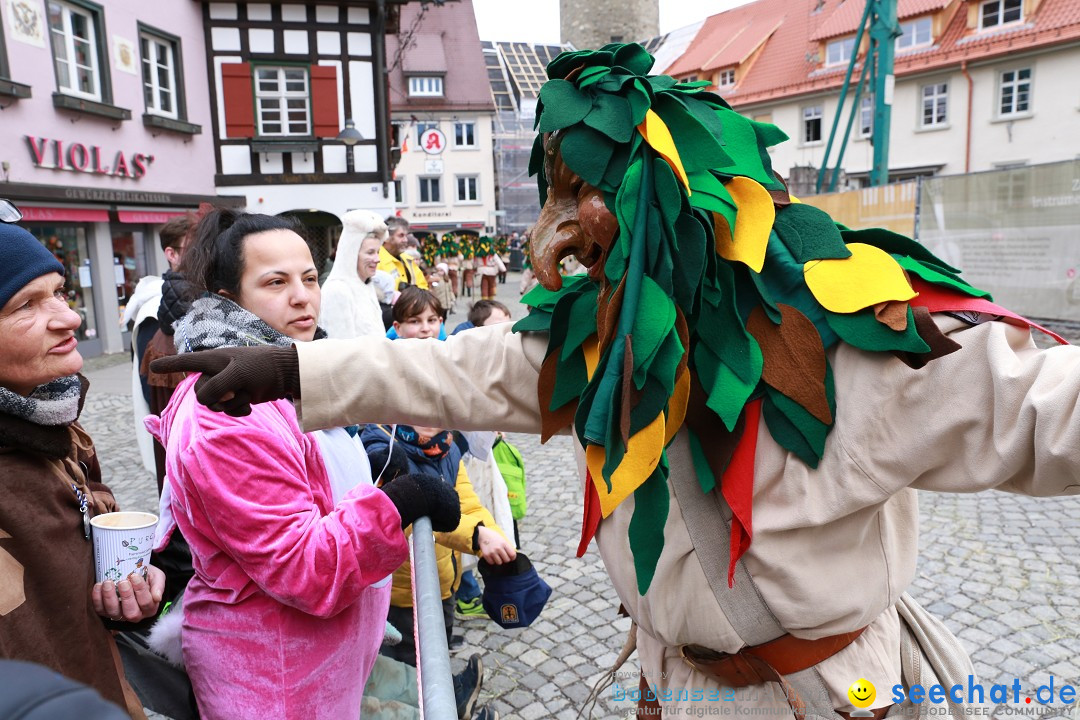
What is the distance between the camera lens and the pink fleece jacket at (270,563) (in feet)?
5.09

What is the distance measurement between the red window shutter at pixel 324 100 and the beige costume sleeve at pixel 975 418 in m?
16.0

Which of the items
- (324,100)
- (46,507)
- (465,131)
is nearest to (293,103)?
(324,100)

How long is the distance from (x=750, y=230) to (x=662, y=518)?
49cm

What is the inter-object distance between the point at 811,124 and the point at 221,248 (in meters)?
28.4

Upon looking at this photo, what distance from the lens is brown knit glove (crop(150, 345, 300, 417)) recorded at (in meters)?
1.25

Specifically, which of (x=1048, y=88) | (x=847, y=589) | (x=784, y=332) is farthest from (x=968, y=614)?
(x=1048, y=88)

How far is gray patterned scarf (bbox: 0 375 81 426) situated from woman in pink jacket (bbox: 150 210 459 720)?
0.68 feet

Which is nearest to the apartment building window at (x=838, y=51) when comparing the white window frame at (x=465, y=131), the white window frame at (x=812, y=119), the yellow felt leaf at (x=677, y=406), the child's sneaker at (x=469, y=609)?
the white window frame at (x=812, y=119)

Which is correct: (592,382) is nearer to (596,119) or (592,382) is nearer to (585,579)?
(596,119)

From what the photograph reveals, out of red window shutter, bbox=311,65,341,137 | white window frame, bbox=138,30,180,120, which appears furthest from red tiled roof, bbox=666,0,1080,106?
white window frame, bbox=138,30,180,120

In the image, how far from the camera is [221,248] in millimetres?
1874

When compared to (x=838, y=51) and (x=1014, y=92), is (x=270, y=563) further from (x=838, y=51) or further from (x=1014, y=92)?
(x=838, y=51)

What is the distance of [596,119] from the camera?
3.96ft

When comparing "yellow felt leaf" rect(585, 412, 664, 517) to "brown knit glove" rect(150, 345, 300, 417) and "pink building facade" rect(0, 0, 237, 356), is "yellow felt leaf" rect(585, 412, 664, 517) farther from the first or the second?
"pink building facade" rect(0, 0, 237, 356)
